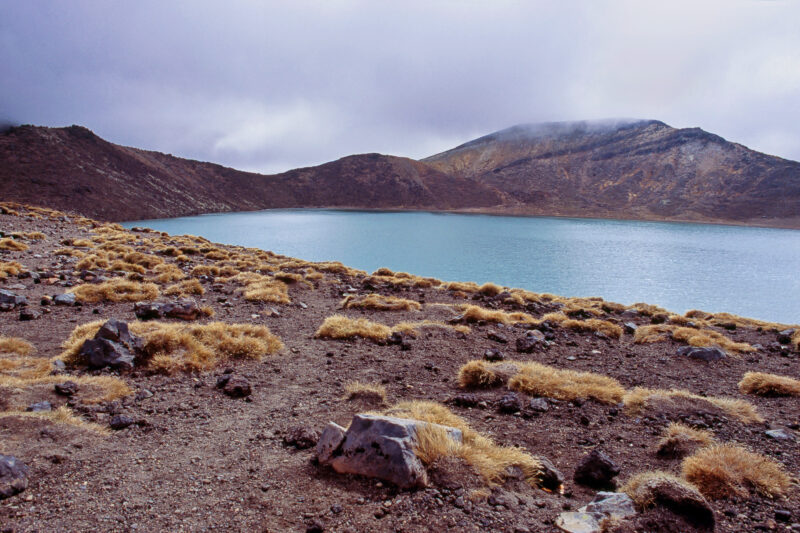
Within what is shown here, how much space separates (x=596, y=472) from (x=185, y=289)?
12.7 meters

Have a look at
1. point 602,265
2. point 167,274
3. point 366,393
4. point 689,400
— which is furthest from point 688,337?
point 602,265

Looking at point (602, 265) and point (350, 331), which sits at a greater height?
point (350, 331)

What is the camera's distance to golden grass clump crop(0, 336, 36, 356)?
6.85 meters

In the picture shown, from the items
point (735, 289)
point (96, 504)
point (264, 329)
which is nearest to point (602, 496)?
point (96, 504)

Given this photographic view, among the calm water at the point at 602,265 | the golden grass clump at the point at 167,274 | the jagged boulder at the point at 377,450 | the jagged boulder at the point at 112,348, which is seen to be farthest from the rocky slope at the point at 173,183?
the jagged boulder at the point at 377,450

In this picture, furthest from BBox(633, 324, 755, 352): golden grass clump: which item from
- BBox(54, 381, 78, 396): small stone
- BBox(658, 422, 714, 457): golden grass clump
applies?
BBox(54, 381, 78, 396): small stone

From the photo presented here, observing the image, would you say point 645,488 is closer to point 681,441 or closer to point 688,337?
point 681,441

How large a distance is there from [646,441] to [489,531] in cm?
318

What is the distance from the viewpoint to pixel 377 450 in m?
3.88

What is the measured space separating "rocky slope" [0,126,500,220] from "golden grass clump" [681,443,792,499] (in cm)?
10762

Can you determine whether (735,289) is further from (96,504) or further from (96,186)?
(96,186)

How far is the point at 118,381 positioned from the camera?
233 inches

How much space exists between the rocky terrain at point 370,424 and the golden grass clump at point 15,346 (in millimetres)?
40

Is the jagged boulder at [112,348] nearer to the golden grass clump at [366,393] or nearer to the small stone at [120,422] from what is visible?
Result: the small stone at [120,422]
